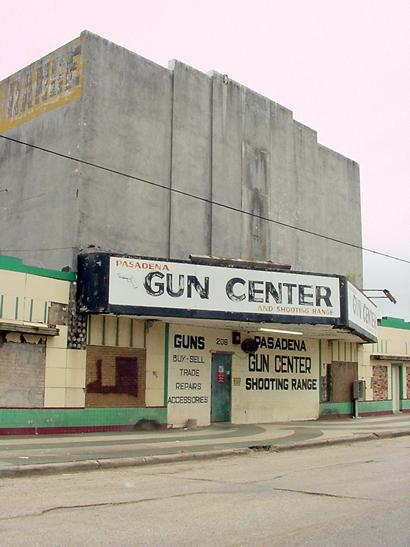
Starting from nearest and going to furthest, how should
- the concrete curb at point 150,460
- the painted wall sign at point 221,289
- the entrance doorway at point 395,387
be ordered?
the concrete curb at point 150,460 → the painted wall sign at point 221,289 → the entrance doorway at point 395,387

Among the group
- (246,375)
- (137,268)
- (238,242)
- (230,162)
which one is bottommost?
(246,375)

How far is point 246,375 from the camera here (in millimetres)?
23781

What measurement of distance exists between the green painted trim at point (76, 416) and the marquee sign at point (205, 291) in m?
2.84

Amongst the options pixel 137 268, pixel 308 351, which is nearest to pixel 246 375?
pixel 308 351

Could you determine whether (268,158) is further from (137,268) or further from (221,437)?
(221,437)

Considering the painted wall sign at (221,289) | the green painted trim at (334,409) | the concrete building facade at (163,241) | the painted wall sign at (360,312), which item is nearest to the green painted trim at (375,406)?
the green painted trim at (334,409)

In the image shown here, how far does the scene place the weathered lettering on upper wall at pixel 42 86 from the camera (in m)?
20.7

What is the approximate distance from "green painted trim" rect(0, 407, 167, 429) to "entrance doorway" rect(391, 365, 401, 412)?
52.0ft

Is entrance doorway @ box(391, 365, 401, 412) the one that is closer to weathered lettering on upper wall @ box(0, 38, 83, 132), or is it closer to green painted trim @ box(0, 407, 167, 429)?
green painted trim @ box(0, 407, 167, 429)

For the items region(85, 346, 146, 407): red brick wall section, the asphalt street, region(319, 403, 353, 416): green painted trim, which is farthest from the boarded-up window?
the asphalt street

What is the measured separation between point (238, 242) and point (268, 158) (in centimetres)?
385

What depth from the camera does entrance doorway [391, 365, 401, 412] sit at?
32.7m

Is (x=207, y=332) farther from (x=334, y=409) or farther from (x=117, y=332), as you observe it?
(x=334, y=409)

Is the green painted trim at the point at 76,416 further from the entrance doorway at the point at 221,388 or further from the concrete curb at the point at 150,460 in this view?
the concrete curb at the point at 150,460
